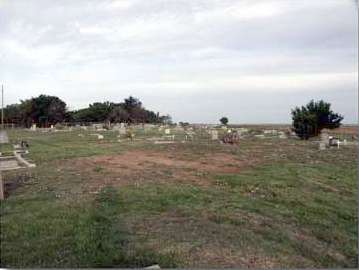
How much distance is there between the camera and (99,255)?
4.25 m

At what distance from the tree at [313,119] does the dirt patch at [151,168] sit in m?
14.8

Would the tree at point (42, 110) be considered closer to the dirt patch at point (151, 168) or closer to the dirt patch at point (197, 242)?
the dirt patch at point (151, 168)

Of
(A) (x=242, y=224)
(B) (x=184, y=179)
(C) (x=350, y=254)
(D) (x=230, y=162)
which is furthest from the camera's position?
(D) (x=230, y=162)

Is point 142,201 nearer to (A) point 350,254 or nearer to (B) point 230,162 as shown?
(A) point 350,254

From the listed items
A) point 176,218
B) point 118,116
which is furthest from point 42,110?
point 176,218

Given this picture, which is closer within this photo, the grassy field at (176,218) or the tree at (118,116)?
the grassy field at (176,218)

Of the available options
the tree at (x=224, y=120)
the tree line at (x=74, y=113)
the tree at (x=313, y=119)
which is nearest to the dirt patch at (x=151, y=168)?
the tree at (x=313, y=119)

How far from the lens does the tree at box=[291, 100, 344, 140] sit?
2883cm

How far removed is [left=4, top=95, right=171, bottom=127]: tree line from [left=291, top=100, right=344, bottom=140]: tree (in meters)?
17.6

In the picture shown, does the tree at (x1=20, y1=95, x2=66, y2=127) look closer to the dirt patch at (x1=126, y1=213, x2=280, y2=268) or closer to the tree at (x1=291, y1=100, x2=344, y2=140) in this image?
the tree at (x1=291, y1=100, x2=344, y2=140)

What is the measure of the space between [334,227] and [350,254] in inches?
40.2

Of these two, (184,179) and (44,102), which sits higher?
(44,102)

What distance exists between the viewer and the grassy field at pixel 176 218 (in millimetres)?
4422

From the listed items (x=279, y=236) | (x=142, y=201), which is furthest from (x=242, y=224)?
(x=142, y=201)
